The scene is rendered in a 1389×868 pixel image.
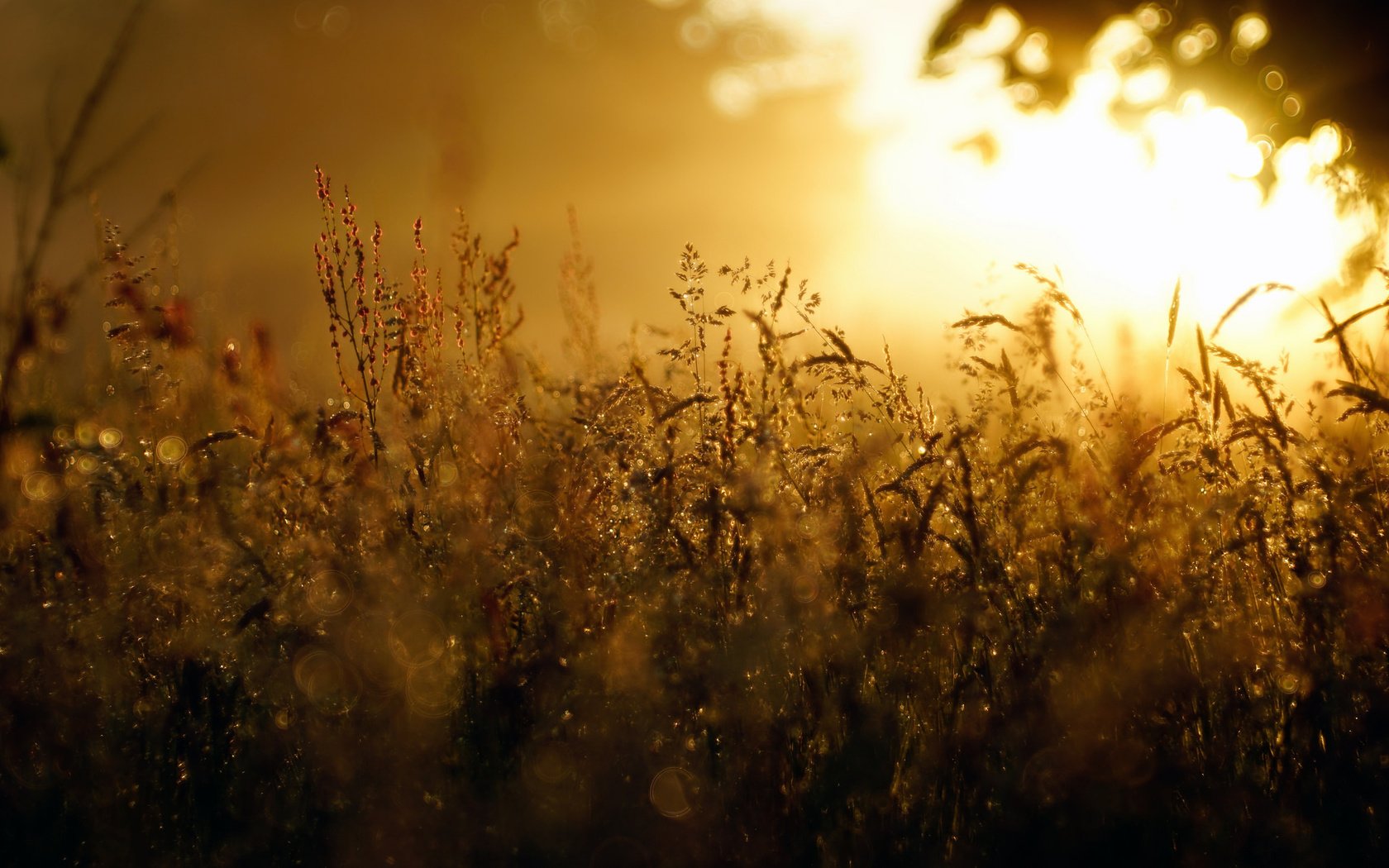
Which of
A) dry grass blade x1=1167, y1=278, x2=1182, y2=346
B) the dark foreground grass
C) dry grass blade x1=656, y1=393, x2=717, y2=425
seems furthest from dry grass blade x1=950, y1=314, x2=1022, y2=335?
dry grass blade x1=656, y1=393, x2=717, y2=425

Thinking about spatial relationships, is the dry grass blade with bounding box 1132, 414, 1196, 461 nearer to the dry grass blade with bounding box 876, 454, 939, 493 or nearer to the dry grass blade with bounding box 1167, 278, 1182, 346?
the dry grass blade with bounding box 1167, 278, 1182, 346

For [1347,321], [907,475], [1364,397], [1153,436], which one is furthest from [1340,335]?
[907,475]

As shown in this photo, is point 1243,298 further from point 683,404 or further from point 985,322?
point 683,404

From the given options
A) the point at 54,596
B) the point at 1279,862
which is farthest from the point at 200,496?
the point at 1279,862

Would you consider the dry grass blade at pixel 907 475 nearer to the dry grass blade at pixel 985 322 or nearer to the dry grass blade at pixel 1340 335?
the dry grass blade at pixel 985 322

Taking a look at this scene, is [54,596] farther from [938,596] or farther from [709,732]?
[938,596]

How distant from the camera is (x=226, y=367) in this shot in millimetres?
3348

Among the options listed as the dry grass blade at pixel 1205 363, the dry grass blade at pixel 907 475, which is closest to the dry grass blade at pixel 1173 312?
the dry grass blade at pixel 1205 363

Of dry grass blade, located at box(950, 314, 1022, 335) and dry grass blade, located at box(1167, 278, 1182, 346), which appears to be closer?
dry grass blade, located at box(1167, 278, 1182, 346)

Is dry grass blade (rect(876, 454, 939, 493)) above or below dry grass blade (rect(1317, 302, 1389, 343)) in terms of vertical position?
below

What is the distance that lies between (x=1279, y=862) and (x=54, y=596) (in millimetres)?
2390

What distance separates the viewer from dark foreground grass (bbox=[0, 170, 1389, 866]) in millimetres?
1847

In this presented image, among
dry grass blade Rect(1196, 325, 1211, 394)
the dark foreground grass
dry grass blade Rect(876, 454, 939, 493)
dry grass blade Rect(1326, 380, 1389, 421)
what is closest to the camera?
the dark foreground grass

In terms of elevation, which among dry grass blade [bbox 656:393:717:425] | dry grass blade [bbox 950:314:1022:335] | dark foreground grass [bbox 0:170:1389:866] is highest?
dry grass blade [bbox 950:314:1022:335]
